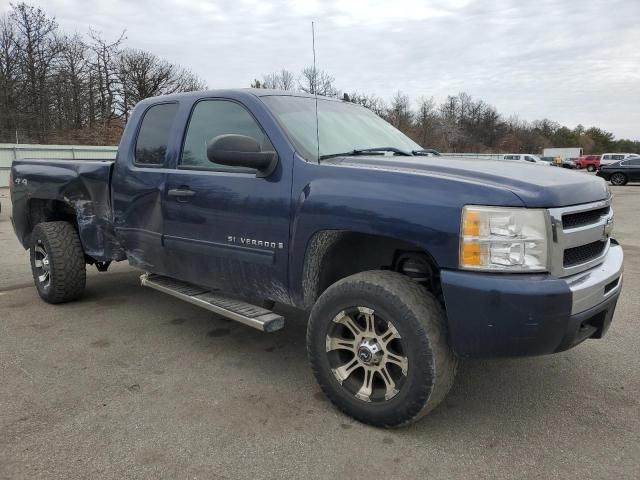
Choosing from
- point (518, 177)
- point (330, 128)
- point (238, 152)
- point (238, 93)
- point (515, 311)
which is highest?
point (238, 93)

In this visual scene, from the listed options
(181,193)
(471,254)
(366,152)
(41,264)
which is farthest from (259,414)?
(41,264)

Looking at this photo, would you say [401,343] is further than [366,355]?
No

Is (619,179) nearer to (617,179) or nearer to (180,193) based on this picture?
(617,179)

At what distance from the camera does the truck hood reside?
2.40 m

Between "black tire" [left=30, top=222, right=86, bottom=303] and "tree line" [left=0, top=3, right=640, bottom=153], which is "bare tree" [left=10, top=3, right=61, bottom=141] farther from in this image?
"black tire" [left=30, top=222, right=86, bottom=303]

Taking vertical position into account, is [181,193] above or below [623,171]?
above

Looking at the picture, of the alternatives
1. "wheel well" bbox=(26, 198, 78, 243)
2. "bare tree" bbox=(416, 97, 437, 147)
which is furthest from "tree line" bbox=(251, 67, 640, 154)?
"wheel well" bbox=(26, 198, 78, 243)

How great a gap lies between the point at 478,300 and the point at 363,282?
2.04 ft

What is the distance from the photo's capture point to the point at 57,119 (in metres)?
33.4

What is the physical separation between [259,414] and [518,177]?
1920mm

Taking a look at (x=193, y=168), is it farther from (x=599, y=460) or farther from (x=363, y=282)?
(x=599, y=460)

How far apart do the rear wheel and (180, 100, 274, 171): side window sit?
28292mm

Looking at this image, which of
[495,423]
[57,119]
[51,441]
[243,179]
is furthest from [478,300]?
[57,119]

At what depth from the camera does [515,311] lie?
7.53 ft
